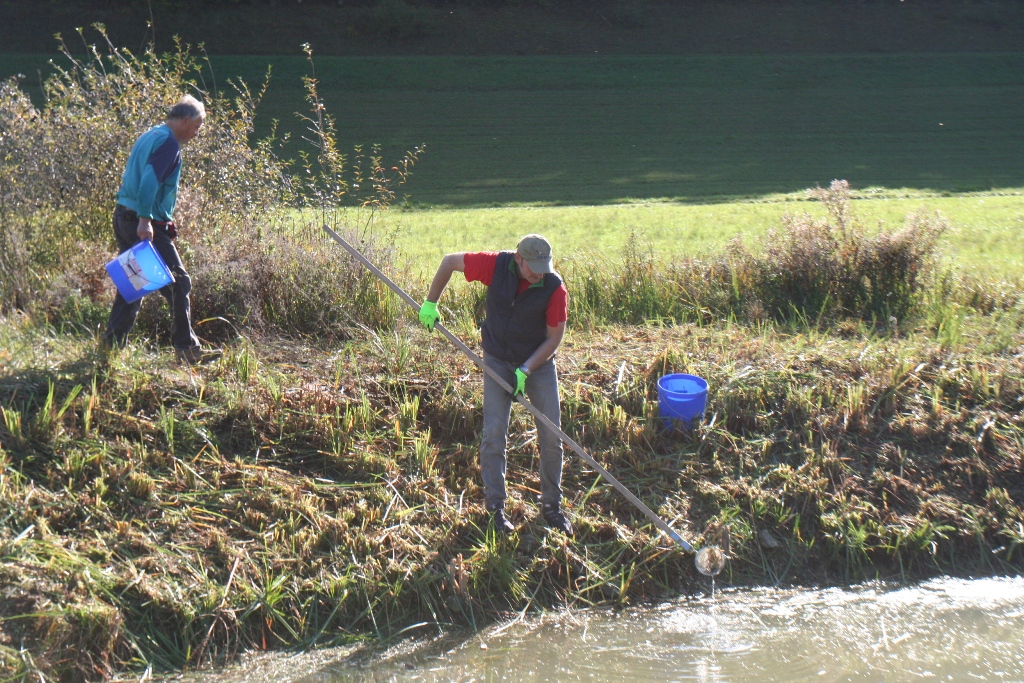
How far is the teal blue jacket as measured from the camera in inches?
223

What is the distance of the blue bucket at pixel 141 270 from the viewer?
5.60 m

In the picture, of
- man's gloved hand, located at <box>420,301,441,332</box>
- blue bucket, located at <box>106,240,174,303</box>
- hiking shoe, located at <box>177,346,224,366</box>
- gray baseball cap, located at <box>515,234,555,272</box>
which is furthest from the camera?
hiking shoe, located at <box>177,346,224,366</box>

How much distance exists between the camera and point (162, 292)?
6262 millimetres

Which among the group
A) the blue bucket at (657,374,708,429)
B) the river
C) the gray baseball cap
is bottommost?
the river

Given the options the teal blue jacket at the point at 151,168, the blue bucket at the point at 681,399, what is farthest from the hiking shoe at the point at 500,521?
the teal blue jacket at the point at 151,168

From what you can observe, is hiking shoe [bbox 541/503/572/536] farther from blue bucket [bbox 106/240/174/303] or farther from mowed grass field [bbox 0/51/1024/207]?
mowed grass field [bbox 0/51/1024/207]

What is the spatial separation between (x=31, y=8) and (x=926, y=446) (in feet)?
101

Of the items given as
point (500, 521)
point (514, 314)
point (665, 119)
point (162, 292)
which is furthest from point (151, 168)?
point (665, 119)

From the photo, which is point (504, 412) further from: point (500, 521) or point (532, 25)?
point (532, 25)

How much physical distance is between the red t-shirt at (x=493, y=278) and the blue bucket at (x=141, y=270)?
1853 millimetres

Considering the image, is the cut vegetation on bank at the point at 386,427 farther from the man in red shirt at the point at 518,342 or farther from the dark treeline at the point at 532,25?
the dark treeline at the point at 532,25

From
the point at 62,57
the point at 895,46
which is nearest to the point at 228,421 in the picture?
the point at 62,57

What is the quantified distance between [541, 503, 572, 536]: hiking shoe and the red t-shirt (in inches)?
47.0

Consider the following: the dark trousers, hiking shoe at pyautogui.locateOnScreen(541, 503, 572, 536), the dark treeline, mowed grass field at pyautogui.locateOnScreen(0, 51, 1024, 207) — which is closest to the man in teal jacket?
the dark trousers
